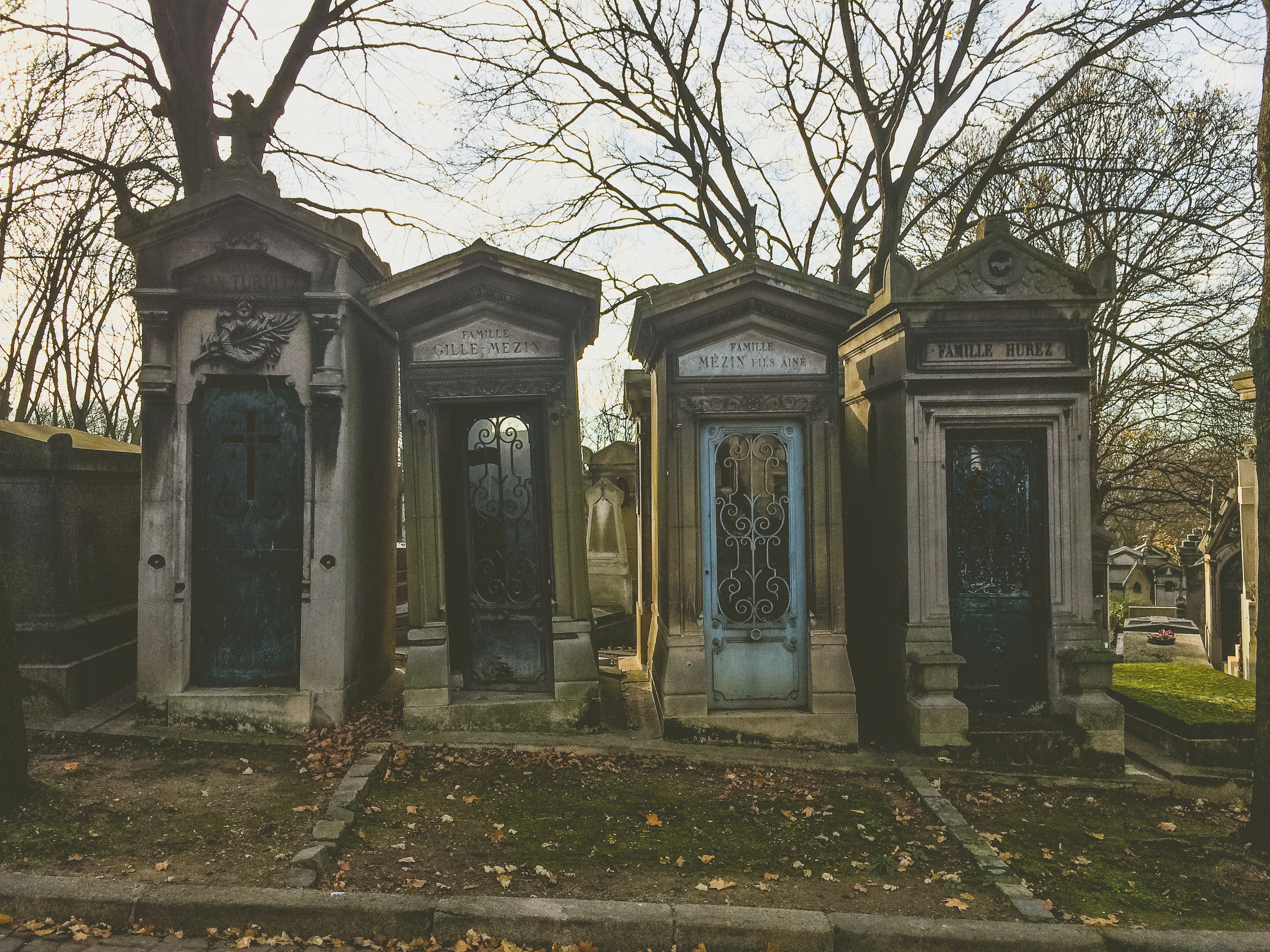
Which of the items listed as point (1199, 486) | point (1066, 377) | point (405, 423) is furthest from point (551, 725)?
point (1199, 486)

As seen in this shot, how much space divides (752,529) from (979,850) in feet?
9.36

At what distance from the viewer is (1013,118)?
13797mm

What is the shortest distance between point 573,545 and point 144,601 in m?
3.35

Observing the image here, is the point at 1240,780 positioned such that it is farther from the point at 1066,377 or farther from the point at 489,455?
Result: the point at 489,455

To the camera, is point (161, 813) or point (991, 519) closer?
point (161, 813)

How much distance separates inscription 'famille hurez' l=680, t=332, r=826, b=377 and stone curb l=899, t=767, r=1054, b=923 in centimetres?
316

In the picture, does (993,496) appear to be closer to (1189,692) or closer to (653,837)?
(1189,692)

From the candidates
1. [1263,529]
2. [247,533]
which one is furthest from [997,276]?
[247,533]

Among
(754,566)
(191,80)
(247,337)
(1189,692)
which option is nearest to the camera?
(247,337)

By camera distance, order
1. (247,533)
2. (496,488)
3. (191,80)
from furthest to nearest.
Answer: (191,80) → (496,488) → (247,533)

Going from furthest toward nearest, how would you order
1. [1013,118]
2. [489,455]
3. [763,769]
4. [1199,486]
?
[1199,486] < [1013,118] < [489,455] < [763,769]

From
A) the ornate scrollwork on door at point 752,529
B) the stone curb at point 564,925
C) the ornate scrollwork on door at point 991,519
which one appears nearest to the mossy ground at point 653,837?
the stone curb at point 564,925

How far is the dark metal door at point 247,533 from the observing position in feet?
Result: 21.3

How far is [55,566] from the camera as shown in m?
6.62
